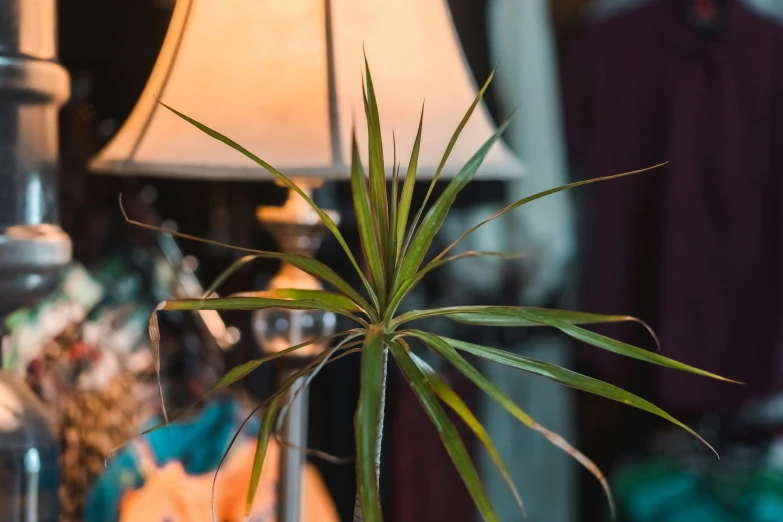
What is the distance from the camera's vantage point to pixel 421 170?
642mm

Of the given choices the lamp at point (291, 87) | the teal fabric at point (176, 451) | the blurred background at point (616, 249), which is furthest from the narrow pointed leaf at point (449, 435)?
the blurred background at point (616, 249)

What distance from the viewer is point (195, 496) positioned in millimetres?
750

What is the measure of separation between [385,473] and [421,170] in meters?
0.84

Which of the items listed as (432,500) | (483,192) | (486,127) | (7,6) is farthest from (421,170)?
(432,500)

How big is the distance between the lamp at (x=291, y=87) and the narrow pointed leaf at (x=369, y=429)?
0.24 metres

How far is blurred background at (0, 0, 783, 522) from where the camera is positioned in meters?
1.29

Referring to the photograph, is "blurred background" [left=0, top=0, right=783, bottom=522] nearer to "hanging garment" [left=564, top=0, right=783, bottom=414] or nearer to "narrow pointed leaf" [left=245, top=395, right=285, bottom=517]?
"hanging garment" [left=564, top=0, right=783, bottom=414]

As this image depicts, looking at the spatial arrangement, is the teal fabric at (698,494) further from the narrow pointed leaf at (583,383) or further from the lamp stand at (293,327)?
the narrow pointed leaf at (583,383)

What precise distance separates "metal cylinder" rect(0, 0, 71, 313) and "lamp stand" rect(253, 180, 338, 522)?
0.66ft

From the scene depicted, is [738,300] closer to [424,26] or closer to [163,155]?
[424,26]

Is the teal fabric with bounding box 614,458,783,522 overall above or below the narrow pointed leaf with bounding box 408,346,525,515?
below

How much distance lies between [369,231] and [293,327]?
0.29m

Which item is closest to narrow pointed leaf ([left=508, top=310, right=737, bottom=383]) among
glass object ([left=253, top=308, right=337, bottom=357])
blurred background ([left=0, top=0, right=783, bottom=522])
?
glass object ([left=253, top=308, right=337, bottom=357])

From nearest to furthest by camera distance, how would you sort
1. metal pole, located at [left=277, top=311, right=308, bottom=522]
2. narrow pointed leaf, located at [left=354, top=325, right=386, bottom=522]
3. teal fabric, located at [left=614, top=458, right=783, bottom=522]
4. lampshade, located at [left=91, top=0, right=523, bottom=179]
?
narrow pointed leaf, located at [left=354, top=325, right=386, bottom=522], lampshade, located at [left=91, top=0, right=523, bottom=179], metal pole, located at [left=277, top=311, right=308, bottom=522], teal fabric, located at [left=614, top=458, right=783, bottom=522]
